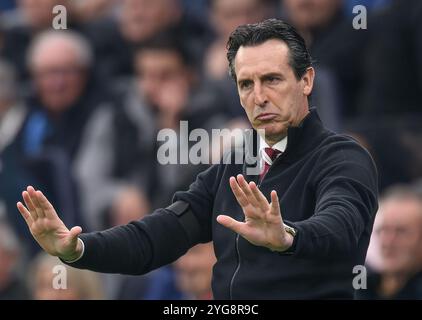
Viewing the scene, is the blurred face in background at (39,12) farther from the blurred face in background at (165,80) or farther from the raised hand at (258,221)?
the raised hand at (258,221)

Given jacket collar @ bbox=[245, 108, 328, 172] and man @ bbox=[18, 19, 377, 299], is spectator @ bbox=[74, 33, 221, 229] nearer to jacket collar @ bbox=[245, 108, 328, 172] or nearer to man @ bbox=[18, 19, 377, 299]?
man @ bbox=[18, 19, 377, 299]

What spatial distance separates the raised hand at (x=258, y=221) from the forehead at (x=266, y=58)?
20.8 inches

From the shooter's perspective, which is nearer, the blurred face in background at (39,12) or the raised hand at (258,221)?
the raised hand at (258,221)

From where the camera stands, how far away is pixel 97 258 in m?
4.41

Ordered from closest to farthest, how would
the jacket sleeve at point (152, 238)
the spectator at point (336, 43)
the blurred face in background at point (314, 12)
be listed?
the jacket sleeve at point (152, 238) < the spectator at point (336, 43) < the blurred face in background at point (314, 12)

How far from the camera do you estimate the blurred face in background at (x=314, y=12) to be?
8188mm

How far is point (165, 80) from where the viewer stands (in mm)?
8531

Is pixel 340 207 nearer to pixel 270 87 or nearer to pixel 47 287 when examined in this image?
pixel 270 87

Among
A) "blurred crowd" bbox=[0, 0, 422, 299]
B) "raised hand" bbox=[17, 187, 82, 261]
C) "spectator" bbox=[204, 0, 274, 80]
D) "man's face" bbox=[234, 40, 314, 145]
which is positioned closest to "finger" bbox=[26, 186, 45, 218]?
"raised hand" bbox=[17, 187, 82, 261]

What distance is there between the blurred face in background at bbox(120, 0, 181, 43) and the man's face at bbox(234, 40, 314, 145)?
4529 mm

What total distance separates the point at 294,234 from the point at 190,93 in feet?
14.4

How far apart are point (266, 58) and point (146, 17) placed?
4814mm

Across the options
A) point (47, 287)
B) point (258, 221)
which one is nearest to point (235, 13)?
point (47, 287)

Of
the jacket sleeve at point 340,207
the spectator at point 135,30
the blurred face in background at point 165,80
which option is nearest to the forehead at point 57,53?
the spectator at point 135,30
